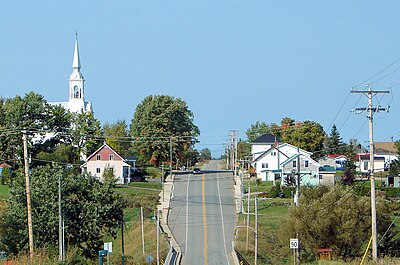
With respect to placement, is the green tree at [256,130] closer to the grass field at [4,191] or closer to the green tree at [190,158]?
the green tree at [190,158]

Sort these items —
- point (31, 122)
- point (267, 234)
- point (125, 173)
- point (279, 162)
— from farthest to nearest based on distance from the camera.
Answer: point (279, 162) < point (31, 122) < point (125, 173) < point (267, 234)

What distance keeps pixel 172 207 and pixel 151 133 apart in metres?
30.5

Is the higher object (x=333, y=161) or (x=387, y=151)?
(x=387, y=151)

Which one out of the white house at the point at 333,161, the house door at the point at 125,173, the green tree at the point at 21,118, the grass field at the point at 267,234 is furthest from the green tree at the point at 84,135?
the white house at the point at 333,161

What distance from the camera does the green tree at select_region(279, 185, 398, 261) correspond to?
48219 mm

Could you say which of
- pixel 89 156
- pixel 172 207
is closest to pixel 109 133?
pixel 89 156

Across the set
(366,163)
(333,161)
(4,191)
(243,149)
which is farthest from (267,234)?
(243,149)

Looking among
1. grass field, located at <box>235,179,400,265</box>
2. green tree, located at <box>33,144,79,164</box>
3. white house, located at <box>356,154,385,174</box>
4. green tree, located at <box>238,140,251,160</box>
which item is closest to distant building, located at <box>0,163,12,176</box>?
green tree, located at <box>33,144,79,164</box>

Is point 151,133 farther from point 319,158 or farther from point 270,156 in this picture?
point 319,158

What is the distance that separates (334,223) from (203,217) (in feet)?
70.3

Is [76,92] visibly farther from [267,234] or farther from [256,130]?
[267,234]

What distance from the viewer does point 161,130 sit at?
102 m

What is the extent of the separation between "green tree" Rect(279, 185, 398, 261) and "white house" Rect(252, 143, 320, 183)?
4148 cm

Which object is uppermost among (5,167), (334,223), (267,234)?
(5,167)
